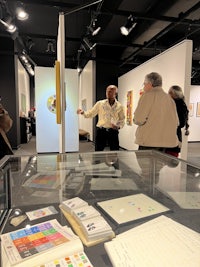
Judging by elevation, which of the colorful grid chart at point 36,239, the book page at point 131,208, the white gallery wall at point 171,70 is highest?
the white gallery wall at point 171,70

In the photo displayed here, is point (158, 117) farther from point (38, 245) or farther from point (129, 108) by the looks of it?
point (129, 108)

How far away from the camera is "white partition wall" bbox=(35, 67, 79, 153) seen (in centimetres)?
572

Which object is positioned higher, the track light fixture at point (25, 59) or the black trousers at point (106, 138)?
the track light fixture at point (25, 59)

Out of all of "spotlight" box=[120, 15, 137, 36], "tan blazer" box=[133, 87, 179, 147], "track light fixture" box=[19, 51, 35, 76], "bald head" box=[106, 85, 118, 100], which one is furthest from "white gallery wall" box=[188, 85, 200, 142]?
"tan blazer" box=[133, 87, 179, 147]

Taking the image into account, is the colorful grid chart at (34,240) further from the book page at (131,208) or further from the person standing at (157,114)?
the person standing at (157,114)

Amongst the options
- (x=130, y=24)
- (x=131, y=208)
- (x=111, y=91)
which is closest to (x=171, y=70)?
(x=130, y=24)

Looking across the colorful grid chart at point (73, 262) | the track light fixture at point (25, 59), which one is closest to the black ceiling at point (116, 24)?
the track light fixture at point (25, 59)

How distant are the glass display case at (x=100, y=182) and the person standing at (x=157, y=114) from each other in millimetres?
415

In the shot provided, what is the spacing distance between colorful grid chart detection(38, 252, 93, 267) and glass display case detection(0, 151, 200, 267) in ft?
0.78

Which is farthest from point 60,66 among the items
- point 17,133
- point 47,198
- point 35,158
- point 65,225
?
point 17,133

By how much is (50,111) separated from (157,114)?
4093mm

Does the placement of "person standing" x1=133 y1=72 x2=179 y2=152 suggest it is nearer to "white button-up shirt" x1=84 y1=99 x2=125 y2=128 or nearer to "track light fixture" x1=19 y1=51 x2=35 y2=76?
"white button-up shirt" x1=84 y1=99 x2=125 y2=128

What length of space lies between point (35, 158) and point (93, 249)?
3.26 ft

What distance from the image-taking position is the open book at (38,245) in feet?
2.35
